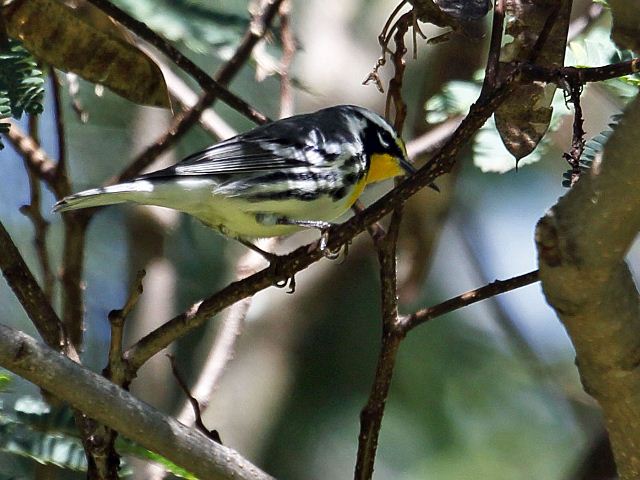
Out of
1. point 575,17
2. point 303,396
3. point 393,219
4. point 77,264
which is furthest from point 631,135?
point 303,396

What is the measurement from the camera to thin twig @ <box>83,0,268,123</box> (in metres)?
2.47

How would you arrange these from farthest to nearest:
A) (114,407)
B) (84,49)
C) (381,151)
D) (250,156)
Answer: (381,151) < (250,156) < (84,49) < (114,407)

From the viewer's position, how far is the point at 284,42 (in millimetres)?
3064

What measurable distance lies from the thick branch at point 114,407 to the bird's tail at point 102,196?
954mm

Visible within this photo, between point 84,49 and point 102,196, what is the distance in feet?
1.27

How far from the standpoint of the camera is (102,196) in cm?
261

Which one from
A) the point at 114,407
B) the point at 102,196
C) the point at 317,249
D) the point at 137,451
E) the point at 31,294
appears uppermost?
the point at 102,196

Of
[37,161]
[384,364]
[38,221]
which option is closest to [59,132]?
[37,161]

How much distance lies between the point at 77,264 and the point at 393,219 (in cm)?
125

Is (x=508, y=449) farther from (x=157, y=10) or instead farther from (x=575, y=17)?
(x=157, y=10)

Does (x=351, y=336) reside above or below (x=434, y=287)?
below

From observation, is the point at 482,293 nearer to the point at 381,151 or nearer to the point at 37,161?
the point at 381,151

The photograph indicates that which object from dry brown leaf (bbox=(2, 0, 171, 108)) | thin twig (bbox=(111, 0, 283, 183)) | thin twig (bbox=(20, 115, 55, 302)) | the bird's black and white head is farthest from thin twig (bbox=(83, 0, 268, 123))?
thin twig (bbox=(20, 115, 55, 302))

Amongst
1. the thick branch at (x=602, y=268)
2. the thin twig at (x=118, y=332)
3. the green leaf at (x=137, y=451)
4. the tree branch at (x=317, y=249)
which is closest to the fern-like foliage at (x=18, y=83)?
the thin twig at (x=118, y=332)
